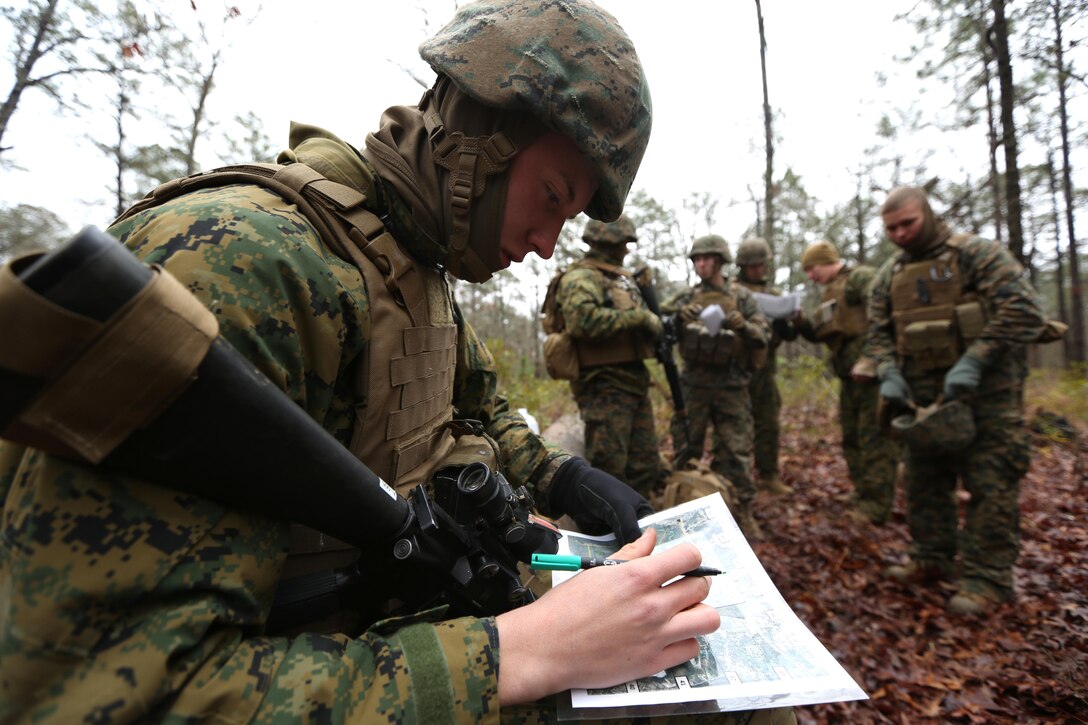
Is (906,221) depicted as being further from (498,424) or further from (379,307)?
(379,307)

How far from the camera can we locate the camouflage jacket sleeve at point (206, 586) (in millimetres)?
638

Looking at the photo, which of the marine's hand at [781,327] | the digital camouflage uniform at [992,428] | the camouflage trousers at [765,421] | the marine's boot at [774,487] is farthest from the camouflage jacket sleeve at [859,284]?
the marine's boot at [774,487]

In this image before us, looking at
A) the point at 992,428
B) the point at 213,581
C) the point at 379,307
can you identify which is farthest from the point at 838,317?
the point at 213,581

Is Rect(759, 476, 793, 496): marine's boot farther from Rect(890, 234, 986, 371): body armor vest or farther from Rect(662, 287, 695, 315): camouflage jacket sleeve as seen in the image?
Rect(890, 234, 986, 371): body armor vest

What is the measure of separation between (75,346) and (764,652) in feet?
4.40

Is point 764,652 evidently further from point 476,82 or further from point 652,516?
point 476,82

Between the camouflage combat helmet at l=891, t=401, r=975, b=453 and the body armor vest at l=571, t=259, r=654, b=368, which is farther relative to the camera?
the body armor vest at l=571, t=259, r=654, b=368

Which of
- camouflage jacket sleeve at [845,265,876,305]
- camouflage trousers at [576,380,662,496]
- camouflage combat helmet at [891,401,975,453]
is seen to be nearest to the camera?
A: camouflage combat helmet at [891,401,975,453]

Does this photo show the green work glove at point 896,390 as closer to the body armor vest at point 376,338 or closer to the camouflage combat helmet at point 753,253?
the camouflage combat helmet at point 753,253

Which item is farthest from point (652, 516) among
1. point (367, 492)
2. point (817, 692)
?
point (367, 492)

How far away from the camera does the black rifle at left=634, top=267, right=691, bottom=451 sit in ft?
16.8

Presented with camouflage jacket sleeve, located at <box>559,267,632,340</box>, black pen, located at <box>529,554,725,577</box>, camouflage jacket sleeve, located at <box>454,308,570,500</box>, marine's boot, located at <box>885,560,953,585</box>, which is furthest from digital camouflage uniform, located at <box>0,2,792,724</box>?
marine's boot, located at <box>885,560,953,585</box>

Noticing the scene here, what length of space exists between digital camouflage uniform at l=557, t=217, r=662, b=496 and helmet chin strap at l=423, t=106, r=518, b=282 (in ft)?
10.2

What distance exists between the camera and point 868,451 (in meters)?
5.03
